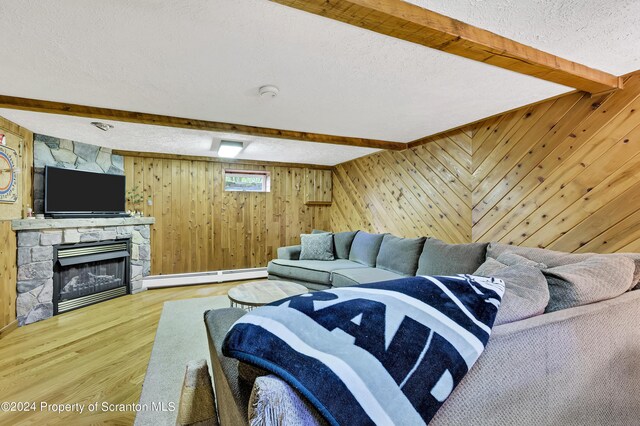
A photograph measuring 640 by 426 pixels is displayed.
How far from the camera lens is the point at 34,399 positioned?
1.84 m

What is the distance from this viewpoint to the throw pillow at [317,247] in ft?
14.3

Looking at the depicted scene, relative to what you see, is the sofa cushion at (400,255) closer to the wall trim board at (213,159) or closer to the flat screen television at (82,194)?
the wall trim board at (213,159)

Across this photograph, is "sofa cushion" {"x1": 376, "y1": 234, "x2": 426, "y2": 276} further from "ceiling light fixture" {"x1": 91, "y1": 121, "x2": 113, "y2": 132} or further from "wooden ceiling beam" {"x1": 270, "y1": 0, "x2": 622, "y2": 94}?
"ceiling light fixture" {"x1": 91, "y1": 121, "x2": 113, "y2": 132}

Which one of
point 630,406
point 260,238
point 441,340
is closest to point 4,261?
point 260,238

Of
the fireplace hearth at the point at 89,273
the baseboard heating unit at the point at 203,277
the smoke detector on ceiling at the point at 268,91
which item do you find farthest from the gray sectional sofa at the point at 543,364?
the baseboard heating unit at the point at 203,277

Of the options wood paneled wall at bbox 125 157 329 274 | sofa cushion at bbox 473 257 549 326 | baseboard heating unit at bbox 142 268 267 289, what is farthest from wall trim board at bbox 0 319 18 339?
sofa cushion at bbox 473 257 549 326

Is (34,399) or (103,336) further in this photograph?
(103,336)

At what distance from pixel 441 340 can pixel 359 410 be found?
0.92 ft

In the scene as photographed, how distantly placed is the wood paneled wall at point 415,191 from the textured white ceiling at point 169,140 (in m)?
0.49

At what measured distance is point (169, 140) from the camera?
12.4 feet

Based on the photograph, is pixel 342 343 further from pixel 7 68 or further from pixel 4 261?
pixel 4 261

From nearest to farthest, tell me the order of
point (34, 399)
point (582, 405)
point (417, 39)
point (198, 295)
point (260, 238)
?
1. point (582, 405)
2. point (417, 39)
3. point (34, 399)
4. point (198, 295)
5. point (260, 238)

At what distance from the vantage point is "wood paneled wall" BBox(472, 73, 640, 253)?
207cm

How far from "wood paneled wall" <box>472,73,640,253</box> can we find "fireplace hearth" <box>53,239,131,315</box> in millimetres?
4798
